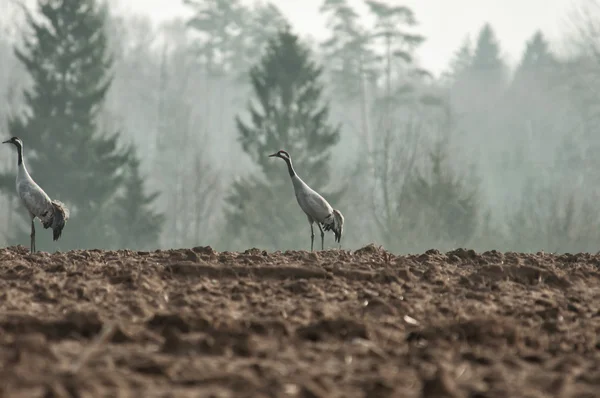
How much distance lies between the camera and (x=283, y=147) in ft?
146

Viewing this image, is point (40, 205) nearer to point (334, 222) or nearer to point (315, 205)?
point (315, 205)

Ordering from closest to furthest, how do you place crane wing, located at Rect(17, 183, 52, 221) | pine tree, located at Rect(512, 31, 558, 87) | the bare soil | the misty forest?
1. the bare soil
2. crane wing, located at Rect(17, 183, 52, 221)
3. the misty forest
4. pine tree, located at Rect(512, 31, 558, 87)

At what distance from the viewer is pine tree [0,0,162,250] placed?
4291 cm

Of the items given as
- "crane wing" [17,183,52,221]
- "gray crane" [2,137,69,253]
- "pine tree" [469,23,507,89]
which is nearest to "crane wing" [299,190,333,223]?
"gray crane" [2,137,69,253]

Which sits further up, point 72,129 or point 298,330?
point 72,129

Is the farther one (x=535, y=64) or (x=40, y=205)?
(x=535, y=64)

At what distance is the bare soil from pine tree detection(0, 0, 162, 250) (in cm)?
3396

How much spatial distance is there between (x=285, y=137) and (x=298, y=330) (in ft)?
128

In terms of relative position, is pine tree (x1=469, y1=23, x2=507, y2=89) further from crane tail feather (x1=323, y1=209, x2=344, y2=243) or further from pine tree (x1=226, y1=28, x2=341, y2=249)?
crane tail feather (x1=323, y1=209, x2=344, y2=243)

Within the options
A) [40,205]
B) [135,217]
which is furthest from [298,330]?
[135,217]

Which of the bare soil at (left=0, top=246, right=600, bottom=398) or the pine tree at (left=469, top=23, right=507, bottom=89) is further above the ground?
the pine tree at (left=469, top=23, right=507, bottom=89)

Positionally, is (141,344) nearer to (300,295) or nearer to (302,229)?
(300,295)

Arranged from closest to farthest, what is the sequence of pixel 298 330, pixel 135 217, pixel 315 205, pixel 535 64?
pixel 298 330 → pixel 315 205 → pixel 135 217 → pixel 535 64

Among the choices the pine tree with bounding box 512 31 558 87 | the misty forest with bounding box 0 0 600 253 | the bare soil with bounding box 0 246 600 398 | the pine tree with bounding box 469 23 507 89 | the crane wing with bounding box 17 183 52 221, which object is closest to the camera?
the bare soil with bounding box 0 246 600 398
